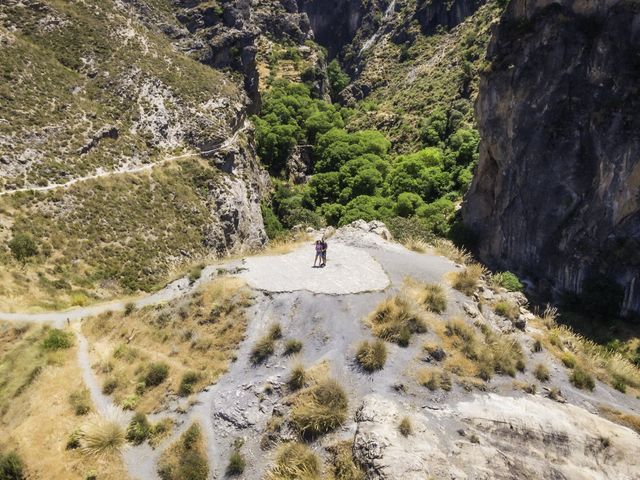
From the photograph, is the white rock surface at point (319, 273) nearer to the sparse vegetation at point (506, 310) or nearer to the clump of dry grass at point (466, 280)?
the clump of dry grass at point (466, 280)

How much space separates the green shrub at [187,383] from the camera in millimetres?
14227

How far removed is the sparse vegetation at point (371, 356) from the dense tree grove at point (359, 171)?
4097cm

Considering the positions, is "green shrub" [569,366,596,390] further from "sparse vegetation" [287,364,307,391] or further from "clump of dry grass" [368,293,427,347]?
"sparse vegetation" [287,364,307,391]

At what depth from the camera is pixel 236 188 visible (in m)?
55.2

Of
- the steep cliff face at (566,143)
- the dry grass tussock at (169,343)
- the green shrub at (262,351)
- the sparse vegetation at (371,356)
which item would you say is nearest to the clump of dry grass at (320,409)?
the sparse vegetation at (371,356)

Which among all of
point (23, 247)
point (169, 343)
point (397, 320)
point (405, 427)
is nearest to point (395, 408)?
point (405, 427)

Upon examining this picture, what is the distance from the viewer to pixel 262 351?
1487 cm

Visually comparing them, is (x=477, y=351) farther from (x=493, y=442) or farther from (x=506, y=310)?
(x=506, y=310)

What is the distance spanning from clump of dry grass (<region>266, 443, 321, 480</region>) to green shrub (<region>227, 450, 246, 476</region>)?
2.58ft

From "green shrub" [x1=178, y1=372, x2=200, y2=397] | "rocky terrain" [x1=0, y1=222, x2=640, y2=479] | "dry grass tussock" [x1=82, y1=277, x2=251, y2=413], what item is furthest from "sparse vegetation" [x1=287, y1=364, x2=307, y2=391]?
"green shrub" [x1=178, y1=372, x2=200, y2=397]

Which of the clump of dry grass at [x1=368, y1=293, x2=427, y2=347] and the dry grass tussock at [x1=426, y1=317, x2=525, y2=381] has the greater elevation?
the clump of dry grass at [x1=368, y1=293, x2=427, y2=347]

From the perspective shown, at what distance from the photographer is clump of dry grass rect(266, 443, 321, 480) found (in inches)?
439

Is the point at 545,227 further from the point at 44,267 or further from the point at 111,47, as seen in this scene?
the point at 111,47

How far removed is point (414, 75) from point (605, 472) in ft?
343
